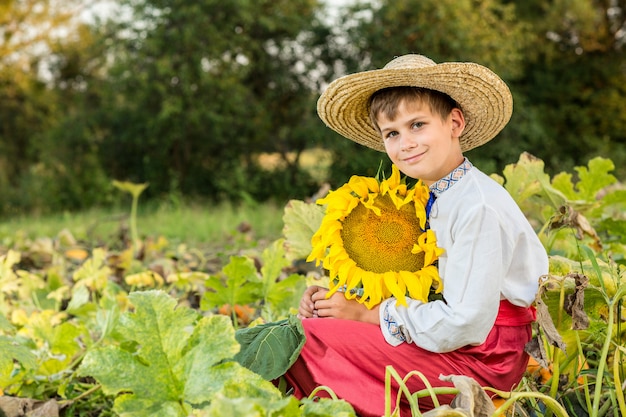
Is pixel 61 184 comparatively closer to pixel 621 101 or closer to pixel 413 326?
pixel 621 101

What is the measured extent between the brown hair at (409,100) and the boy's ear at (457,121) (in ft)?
0.05

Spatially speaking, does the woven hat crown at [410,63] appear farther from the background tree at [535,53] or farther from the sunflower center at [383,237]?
the background tree at [535,53]

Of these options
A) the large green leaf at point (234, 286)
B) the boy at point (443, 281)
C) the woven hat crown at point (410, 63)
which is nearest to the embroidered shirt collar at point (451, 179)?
the boy at point (443, 281)

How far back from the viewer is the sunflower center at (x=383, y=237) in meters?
1.74

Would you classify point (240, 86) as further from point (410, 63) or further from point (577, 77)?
point (410, 63)

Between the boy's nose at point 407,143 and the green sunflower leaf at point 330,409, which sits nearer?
the green sunflower leaf at point 330,409

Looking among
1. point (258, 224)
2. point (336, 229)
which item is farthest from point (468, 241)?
point (258, 224)

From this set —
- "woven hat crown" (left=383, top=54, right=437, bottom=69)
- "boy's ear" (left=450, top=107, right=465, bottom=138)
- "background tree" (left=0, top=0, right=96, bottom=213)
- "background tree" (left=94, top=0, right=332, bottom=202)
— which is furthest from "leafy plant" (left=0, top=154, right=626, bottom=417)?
"background tree" (left=0, top=0, right=96, bottom=213)

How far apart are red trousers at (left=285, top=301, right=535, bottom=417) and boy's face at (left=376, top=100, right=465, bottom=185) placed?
360 millimetres

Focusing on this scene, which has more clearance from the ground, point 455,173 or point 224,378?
point 455,173

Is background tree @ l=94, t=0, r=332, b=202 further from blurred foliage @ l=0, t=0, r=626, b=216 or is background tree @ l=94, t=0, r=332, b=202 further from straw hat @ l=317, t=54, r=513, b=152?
straw hat @ l=317, t=54, r=513, b=152

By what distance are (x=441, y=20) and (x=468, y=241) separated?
431 inches

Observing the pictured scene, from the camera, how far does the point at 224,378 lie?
1392 mm

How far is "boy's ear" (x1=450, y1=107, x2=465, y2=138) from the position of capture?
1841 mm
